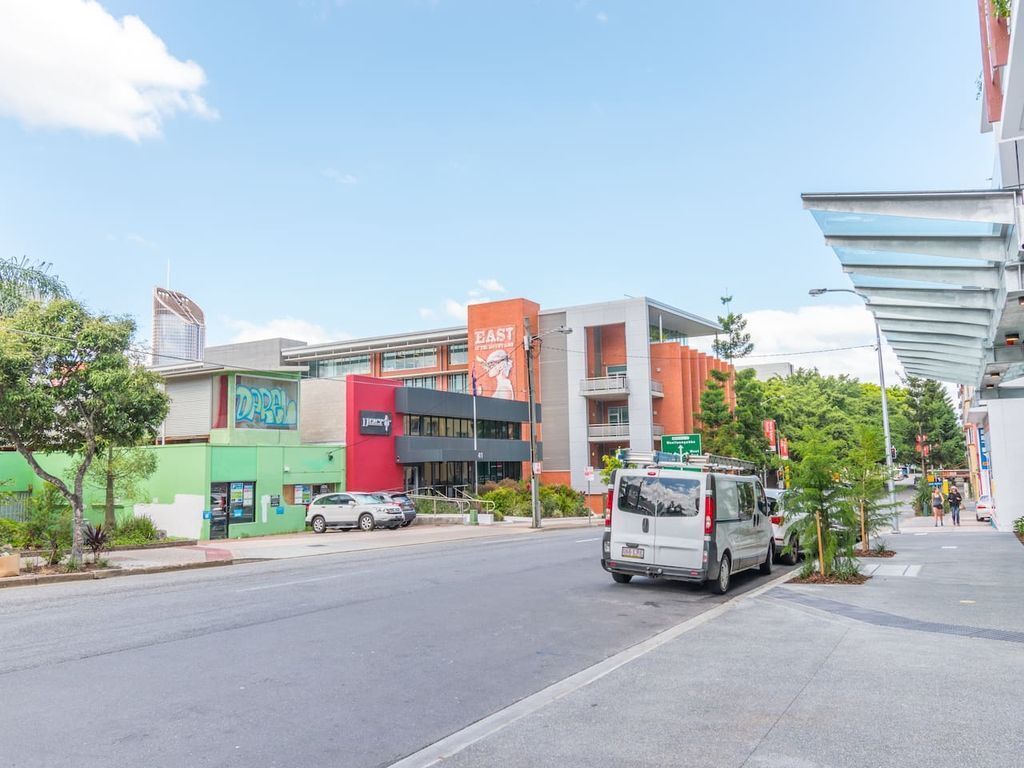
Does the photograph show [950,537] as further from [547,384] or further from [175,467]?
[547,384]

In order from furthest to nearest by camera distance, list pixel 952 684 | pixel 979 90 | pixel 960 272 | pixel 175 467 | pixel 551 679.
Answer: pixel 175 467, pixel 979 90, pixel 960 272, pixel 551 679, pixel 952 684

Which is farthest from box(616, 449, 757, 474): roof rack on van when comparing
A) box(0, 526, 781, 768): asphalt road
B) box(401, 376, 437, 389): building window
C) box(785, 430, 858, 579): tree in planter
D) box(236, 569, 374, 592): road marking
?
box(401, 376, 437, 389): building window

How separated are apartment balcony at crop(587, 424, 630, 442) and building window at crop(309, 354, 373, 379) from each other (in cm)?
2065

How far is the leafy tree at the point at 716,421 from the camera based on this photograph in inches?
2082

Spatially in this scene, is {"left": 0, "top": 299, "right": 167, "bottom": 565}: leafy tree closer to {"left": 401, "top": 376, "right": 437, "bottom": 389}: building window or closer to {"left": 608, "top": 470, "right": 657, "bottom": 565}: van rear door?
{"left": 608, "top": 470, "right": 657, "bottom": 565}: van rear door

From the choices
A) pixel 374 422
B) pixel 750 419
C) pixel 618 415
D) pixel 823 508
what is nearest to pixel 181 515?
pixel 374 422

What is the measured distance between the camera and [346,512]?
106 ft

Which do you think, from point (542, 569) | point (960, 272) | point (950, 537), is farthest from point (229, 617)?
point (950, 537)

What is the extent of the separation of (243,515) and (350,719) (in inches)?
994

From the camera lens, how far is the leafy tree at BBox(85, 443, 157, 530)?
989 inches

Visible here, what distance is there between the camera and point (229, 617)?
1103cm

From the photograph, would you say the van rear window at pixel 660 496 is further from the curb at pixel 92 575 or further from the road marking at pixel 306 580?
the curb at pixel 92 575

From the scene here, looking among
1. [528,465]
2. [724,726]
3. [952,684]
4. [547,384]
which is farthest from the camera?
[547,384]

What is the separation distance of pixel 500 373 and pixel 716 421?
15.5 m
